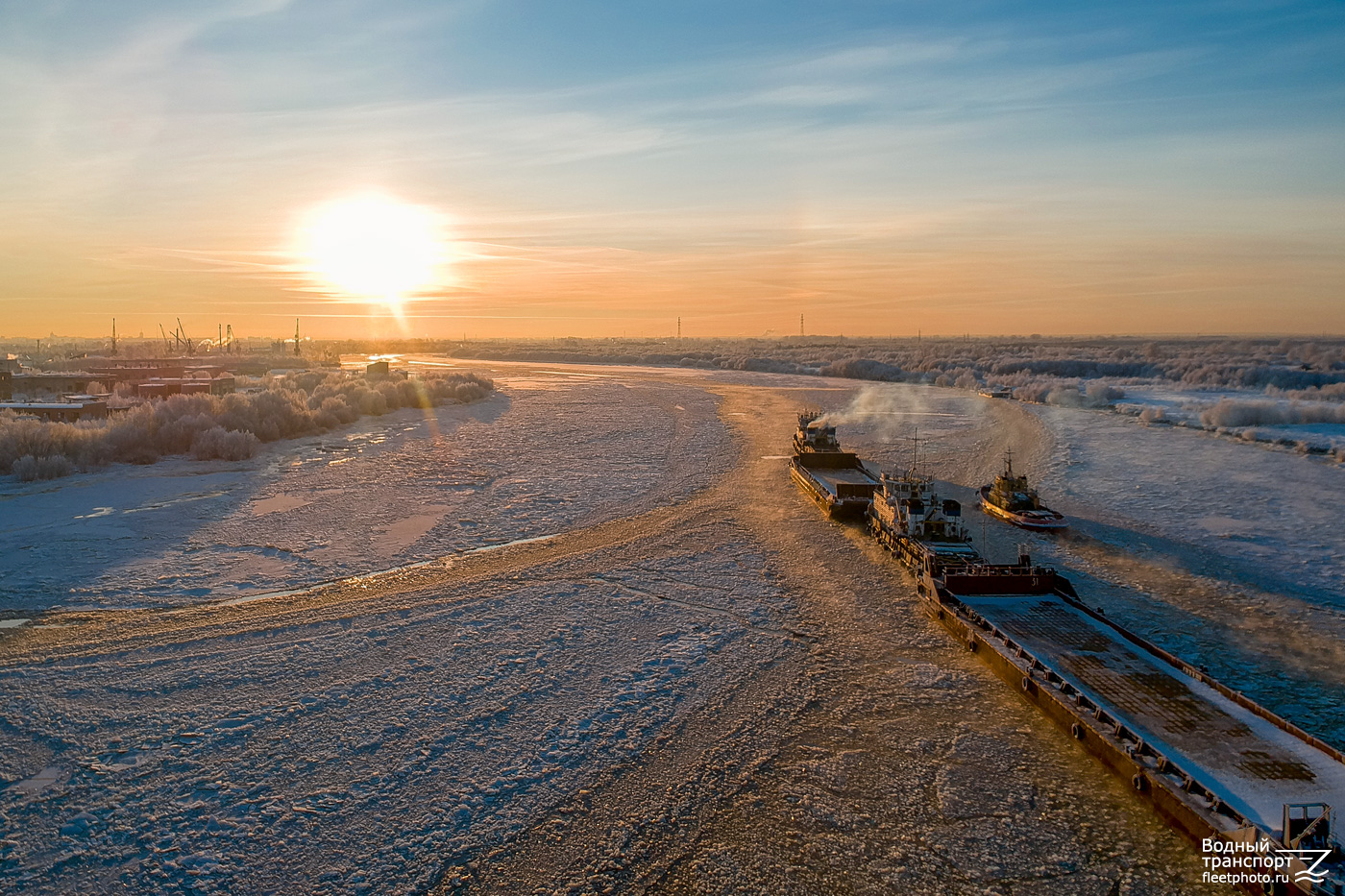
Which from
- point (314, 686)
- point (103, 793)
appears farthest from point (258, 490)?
point (103, 793)

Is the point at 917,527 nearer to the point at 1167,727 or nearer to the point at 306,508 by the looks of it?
the point at 1167,727

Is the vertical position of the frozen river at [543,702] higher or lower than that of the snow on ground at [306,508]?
lower

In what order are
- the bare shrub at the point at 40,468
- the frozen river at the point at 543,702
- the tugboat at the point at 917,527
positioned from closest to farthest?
1. the frozen river at the point at 543,702
2. the tugboat at the point at 917,527
3. the bare shrub at the point at 40,468

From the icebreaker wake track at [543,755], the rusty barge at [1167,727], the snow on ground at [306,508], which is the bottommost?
the icebreaker wake track at [543,755]

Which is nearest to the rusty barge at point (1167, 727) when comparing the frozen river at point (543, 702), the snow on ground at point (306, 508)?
the frozen river at point (543, 702)

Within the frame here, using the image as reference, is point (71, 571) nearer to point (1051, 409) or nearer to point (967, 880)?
point (967, 880)

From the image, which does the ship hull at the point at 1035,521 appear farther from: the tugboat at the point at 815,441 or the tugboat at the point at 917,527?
the tugboat at the point at 815,441

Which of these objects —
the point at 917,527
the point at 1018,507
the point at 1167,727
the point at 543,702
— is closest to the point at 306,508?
the point at 543,702
